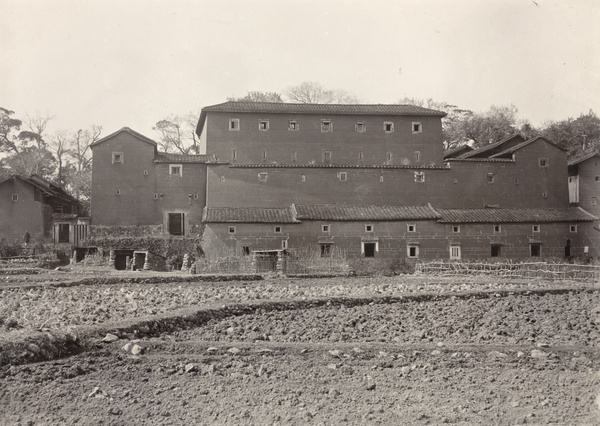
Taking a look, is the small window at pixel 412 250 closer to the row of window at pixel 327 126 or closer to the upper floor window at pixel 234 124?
the row of window at pixel 327 126

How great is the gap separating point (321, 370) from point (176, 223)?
3213cm

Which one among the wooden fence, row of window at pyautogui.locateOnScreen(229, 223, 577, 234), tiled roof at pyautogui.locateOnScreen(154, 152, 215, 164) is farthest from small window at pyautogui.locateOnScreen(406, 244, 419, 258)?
tiled roof at pyautogui.locateOnScreen(154, 152, 215, 164)

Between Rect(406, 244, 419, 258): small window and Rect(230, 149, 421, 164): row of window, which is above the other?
Rect(230, 149, 421, 164): row of window

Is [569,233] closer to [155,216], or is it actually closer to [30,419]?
[155,216]

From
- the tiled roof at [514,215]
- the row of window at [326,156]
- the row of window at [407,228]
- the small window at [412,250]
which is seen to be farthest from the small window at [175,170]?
the tiled roof at [514,215]

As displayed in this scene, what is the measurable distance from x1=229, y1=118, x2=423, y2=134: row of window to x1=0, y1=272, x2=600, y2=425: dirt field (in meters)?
27.9

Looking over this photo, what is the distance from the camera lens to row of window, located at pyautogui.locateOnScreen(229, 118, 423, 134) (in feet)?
138

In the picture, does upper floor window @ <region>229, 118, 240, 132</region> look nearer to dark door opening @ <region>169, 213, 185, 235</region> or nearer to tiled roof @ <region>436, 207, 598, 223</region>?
dark door opening @ <region>169, 213, 185, 235</region>

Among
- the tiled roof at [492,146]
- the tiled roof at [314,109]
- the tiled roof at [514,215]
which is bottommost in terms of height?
the tiled roof at [514,215]

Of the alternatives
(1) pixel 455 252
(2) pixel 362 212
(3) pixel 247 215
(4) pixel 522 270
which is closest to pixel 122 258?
(3) pixel 247 215

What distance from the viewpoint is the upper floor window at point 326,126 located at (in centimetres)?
4300

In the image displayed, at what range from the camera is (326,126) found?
4306 cm

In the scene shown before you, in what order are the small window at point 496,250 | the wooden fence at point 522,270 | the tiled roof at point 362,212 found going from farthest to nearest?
the small window at point 496,250 < the tiled roof at point 362,212 < the wooden fence at point 522,270

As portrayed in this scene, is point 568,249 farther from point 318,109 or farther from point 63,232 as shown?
point 63,232
